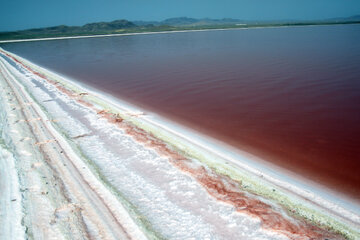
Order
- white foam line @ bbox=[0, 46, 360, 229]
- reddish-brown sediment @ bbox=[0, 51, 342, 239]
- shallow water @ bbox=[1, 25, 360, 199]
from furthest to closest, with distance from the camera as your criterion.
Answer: shallow water @ bbox=[1, 25, 360, 199] < white foam line @ bbox=[0, 46, 360, 229] < reddish-brown sediment @ bbox=[0, 51, 342, 239]

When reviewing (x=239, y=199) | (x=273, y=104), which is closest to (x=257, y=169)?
(x=239, y=199)

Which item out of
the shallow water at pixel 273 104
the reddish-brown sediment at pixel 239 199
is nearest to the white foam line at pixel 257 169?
the shallow water at pixel 273 104

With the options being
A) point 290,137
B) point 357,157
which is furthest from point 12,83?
point 357,157

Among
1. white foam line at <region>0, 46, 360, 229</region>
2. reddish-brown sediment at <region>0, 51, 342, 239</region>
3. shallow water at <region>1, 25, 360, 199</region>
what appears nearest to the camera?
reddish-brown sediment at <region>0, 51, 342, 239</region>

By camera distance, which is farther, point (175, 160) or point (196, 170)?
point (175, 160)

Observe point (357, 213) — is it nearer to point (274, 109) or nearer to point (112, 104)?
point (274, 109)

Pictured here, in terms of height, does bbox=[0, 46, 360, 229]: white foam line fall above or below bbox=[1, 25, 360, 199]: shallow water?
below

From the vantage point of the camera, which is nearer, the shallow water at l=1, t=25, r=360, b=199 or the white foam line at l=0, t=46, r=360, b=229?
the white foam line at l=0, t=46, r=360, b=229

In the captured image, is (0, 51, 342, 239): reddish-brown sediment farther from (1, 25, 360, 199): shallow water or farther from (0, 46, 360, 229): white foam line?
(1, 25, 360, 199): shallow water

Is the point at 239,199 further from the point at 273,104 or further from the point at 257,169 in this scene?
the point at 273,104

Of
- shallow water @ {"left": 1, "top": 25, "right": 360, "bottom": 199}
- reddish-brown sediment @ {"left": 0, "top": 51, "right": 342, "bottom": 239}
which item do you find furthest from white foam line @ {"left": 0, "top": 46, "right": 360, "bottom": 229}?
reddish-brown sediment @ {"left": 0, "top": 51, "right": 342, "bottom": 239}

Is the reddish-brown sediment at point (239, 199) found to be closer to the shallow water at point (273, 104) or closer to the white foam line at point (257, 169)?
the white foam line at point (257, 169)
